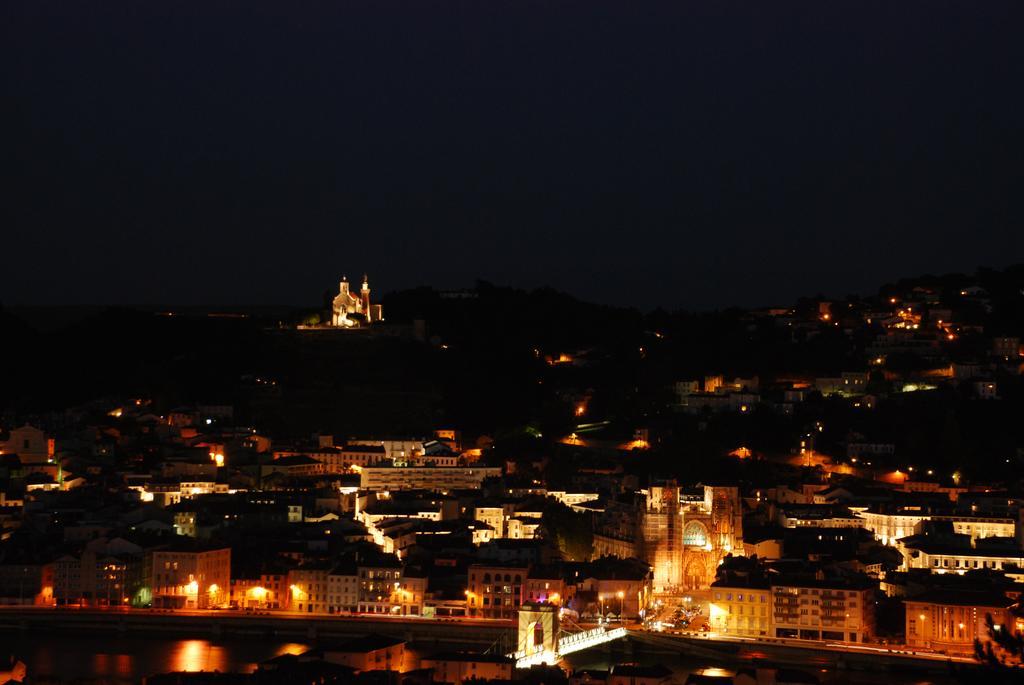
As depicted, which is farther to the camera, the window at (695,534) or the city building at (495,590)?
the window at (695,534)

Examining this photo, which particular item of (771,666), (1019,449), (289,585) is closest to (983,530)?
(1019,449)

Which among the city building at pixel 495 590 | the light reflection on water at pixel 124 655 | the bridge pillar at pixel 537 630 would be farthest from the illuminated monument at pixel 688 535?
the light reflection on water at pixel 124 655

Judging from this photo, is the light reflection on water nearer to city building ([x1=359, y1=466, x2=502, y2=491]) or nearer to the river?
the river

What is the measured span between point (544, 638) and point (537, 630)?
0.59ft

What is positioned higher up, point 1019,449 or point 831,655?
point 1019,449

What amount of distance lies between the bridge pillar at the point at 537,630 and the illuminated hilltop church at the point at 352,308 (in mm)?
35435

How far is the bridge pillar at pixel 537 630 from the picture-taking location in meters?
27.9

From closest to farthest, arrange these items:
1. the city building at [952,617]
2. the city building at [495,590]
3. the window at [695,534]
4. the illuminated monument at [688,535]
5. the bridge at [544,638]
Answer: the bridge at [544,638] → the city building at [952,617] → the city building at [495,590] → the illuminated monument at [688,535] → the window at [695,534]

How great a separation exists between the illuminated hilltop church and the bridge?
35.3 metres

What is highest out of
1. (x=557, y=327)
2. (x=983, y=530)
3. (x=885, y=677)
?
(x=557, y=327)

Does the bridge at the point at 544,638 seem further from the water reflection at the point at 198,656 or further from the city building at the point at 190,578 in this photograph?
the city building at the point at 190,578

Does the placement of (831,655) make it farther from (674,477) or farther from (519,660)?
(674,477)

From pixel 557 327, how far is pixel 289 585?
1154 inches

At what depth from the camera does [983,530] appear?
36125 millimetres
